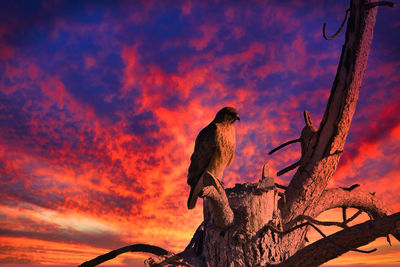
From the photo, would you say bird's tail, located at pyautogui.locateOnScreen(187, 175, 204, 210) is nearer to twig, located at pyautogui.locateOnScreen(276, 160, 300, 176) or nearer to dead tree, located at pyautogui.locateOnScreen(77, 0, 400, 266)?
twig, located at pyautogui.locateOnScreen(276, 160, 300, 176)

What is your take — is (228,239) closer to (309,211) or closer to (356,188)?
(309,211)

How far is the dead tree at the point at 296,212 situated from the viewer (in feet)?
9.98

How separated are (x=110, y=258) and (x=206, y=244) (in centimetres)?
145

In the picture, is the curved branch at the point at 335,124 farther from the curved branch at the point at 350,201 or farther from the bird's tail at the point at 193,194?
the bird's tail at the point at 193,194

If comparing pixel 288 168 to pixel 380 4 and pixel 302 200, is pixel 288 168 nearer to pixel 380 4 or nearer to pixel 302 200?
pixel 302 200

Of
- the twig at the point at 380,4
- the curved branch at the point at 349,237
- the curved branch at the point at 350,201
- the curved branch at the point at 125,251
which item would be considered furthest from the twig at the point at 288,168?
the twig at the point at 380,4

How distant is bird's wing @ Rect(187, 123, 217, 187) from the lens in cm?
596

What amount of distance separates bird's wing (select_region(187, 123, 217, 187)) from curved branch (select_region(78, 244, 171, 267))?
6.40 feet

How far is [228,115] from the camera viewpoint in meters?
6.34

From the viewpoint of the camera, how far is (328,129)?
5121 mm

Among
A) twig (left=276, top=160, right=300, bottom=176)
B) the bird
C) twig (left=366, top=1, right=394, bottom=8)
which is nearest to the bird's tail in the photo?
the bird

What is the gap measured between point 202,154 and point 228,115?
0.95 m

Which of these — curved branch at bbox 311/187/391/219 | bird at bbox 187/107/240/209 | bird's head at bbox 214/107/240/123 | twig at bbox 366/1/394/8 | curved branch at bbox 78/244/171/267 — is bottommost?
curved branch at bbox 78/244/171/267

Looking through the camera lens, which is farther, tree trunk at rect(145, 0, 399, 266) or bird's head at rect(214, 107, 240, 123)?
bird's head at rect(214, 107, 240, 123)
